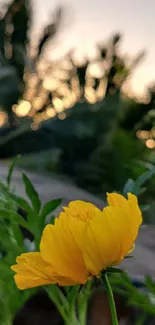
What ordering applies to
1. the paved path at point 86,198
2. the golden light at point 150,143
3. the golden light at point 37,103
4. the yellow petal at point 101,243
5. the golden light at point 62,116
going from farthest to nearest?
the golden light at point 37,103 < the golden light at point 62,116 < the golden light at point 150,143 < the paved path at point 86,198 < the yellow petal at point 101,243

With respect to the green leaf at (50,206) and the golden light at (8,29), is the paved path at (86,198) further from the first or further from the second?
the golden light at (8,29)

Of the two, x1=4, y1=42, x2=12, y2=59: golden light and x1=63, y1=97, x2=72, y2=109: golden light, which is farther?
x1=4, y1=42, x2=12, y2=59: golden light

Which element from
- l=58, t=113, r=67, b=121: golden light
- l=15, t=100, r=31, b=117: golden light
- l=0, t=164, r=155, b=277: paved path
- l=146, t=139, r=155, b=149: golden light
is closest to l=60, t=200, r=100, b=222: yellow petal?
l=0, t=164, r=155, b=277: paved path

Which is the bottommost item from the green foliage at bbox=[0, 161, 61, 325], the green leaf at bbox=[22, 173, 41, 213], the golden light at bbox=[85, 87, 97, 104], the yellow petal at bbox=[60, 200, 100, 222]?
the golden light at bbox=[85, 87, 97, 104]

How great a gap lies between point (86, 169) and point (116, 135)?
63 millimetres

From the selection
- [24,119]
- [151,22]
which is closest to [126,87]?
[24,119]

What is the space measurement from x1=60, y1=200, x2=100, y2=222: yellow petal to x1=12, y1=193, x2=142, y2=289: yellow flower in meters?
0.01

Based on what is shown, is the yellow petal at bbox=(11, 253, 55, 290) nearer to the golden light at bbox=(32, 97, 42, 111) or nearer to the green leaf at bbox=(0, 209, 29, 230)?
the green leaf at bbox=(0, 209, 29, 230)

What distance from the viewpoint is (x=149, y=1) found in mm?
1328

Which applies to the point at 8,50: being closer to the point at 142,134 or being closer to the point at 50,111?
the point at 50,111

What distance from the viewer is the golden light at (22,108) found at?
0.99 meters

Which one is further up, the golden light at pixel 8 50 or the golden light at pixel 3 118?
the golden light at pixel 8 50

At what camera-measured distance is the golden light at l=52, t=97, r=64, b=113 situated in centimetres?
90

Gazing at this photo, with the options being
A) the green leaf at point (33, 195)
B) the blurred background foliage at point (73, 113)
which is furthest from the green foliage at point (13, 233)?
the blurred background foliage at point (73, 113)
